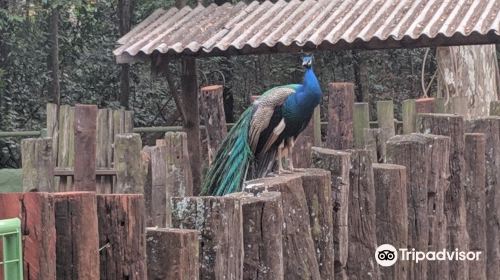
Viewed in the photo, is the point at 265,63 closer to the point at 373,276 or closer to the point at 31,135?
the point at 31,135

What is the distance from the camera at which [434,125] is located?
15.5 feet

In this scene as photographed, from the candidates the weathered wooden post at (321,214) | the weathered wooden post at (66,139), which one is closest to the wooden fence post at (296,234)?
the weathered wooden post at (321,214)

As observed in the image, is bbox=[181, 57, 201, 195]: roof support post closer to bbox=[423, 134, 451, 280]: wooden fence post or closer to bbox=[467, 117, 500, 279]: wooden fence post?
bbox=[467, 117, 500, 279]: wooden fence post

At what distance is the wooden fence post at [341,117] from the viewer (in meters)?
6.24

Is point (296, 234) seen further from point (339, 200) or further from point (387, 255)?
point (387, 255)

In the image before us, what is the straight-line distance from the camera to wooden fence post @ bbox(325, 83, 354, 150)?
20.5ft

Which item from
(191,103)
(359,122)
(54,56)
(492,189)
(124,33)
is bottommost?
(492,189)

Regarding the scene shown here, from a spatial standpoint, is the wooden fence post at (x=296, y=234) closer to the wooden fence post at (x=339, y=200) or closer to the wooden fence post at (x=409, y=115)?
the wooden fence post at (x=339, y=200)

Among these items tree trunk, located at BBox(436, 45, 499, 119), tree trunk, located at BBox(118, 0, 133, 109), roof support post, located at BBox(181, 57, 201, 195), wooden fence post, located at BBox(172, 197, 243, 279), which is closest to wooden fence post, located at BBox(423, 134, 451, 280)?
wooden fence post, located at BBox(172, 197, 243, 279)

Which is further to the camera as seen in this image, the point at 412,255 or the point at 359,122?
the point at 359,122

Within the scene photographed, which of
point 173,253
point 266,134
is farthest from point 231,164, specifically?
point 173,253

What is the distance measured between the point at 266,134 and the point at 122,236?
285 centimetres

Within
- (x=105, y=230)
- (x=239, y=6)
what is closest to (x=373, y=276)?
(x=105, y=230)

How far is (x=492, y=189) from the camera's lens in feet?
16.3
